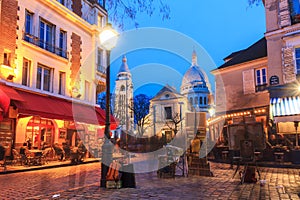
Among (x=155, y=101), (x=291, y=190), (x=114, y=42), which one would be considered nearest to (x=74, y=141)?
(x=114, y=42)

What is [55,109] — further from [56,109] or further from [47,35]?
[47,35]

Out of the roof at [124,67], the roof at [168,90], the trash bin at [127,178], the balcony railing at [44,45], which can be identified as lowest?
the trash bin at [127,178]

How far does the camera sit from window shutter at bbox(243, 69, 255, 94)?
18125 mm

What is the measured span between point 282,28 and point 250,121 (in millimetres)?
8979

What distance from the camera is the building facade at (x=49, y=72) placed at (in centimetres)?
1265

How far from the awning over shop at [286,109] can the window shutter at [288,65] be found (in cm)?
208

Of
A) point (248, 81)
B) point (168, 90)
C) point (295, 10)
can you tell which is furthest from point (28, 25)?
point (168, 90)

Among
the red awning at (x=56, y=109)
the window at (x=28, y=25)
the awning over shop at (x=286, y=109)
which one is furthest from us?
the window at (x=28, y=25)

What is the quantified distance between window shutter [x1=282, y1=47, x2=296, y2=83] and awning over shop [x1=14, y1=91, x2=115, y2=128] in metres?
11.1

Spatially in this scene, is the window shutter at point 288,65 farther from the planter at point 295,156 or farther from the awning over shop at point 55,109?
the awning over shop at point 55,109

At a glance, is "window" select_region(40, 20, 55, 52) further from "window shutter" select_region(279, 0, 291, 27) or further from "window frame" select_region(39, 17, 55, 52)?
"window shutter" select_region(279, 0, 291, 27)

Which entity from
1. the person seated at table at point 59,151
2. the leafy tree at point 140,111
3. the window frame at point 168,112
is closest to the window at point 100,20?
the person seated at table at point 59,151

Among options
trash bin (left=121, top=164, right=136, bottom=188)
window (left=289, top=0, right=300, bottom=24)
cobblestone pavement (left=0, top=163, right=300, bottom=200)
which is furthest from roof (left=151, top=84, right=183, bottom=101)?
trash bin (left=121, top=164, right=136, bottom=188)

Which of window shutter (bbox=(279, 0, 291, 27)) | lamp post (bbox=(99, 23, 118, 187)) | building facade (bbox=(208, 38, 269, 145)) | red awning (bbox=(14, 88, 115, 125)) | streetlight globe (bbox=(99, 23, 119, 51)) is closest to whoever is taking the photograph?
lamp post (bbox=(99, 23, 118, 187))
